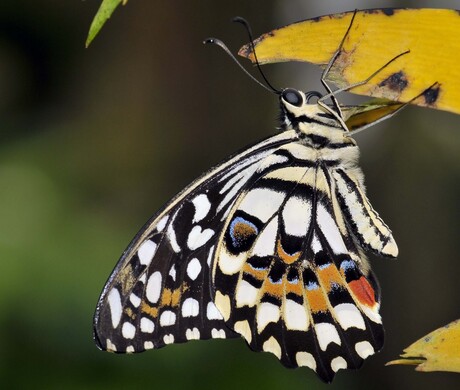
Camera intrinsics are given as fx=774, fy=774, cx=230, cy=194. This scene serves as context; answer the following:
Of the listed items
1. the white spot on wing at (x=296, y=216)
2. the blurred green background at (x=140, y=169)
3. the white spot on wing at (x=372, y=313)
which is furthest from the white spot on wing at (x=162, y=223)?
the blurred green background at (x=140, y=169)

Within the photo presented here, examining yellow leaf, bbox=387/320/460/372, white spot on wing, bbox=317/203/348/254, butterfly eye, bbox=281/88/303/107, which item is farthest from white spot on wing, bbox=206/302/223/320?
yellow leaf, bbox=387/320/460/372

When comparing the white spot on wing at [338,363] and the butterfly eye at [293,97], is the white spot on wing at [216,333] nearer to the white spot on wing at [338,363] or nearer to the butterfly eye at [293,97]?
the white spot on wing at [338,363]

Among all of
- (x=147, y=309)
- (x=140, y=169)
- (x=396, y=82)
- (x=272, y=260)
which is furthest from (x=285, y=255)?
(x=140, y=169)

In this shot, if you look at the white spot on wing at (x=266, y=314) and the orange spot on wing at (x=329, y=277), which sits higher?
the orange spot on wing at (x=329, y=277)

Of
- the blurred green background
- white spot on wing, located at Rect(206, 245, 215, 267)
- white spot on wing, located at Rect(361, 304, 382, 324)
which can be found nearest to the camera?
white spot on wing, located at Rect(361, 304, 382, 324)

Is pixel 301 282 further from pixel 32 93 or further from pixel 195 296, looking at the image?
pixel 32 93

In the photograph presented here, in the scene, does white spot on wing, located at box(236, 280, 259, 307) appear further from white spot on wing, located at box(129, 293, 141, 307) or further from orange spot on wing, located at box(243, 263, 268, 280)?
white spot on wing, located at box(129, 293, 141, 307)
